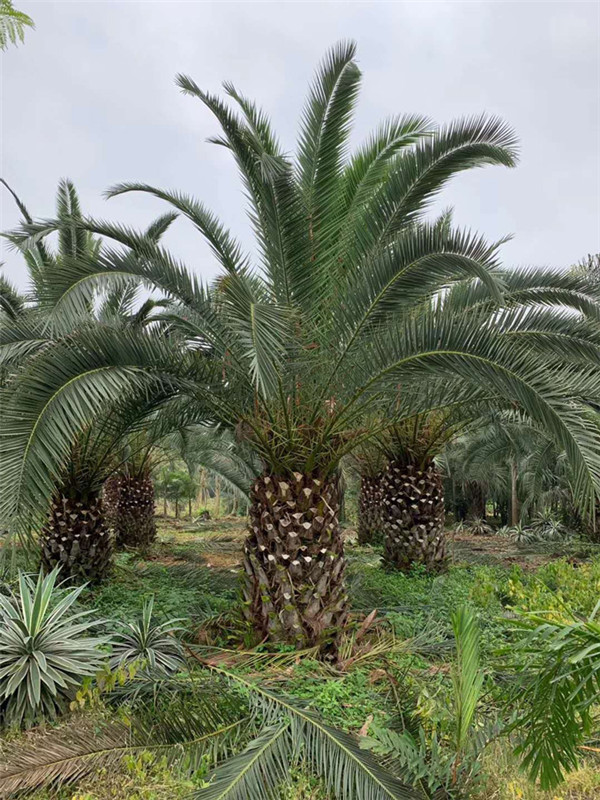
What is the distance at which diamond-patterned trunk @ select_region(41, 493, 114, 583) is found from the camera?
7703mm

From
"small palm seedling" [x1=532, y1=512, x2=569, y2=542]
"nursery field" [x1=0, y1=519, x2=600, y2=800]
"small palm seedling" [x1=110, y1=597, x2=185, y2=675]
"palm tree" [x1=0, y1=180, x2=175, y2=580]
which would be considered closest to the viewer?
"nursery field" [x1=0, y1=519, x2=600, y2=800]

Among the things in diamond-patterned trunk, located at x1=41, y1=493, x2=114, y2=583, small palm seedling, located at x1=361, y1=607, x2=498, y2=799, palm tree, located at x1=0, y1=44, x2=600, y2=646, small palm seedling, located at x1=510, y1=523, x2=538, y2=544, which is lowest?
small palm seedling, located at x1=510, y1=523, x2=538, y2=544

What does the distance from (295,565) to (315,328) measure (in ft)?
7.17

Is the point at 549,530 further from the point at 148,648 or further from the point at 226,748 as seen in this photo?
the point at 226,748

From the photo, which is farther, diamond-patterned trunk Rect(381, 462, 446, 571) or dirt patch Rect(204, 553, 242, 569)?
dirt patch Rect(204, 553, 242, 569)

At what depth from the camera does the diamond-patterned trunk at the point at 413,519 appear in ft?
29.3

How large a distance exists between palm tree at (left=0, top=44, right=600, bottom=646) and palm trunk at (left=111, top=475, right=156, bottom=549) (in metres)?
7.11

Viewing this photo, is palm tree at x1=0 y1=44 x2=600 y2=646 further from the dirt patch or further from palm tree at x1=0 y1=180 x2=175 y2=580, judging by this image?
the dirt patch

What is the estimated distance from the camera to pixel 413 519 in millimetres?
9055

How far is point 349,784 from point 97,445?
5703 mm

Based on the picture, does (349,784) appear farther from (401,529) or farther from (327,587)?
(401,529)

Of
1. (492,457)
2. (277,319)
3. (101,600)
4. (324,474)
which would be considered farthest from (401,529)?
(492,457)

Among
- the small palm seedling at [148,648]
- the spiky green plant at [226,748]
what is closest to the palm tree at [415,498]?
the small palm seedling at [148,648]

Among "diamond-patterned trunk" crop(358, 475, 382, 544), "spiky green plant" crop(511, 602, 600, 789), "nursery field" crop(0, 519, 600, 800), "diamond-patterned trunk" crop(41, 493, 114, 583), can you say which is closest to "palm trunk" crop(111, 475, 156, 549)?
"nursery field" crop(0, 519, 600, 800)
